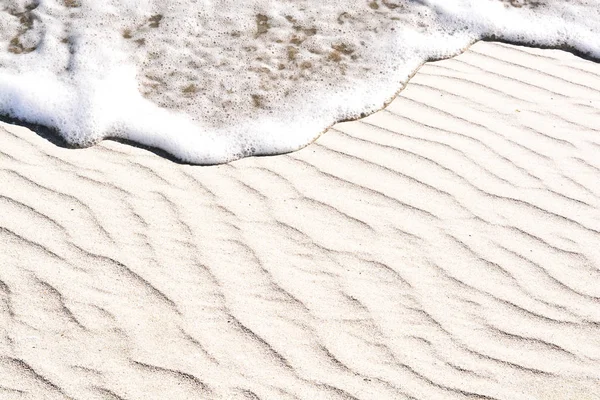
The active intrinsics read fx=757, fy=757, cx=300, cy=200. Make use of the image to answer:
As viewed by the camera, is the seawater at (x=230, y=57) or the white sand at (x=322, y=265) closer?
the white sand at (x=322, y=265)

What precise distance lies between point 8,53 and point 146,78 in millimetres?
802

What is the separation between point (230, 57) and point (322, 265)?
1724 millimetres

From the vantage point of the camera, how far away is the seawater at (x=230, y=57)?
3764mm

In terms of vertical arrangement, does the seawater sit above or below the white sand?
above

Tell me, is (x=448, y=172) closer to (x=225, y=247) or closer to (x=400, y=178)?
(x=400, y=178)

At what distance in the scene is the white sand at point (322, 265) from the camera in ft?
8.63

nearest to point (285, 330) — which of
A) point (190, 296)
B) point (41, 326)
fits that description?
point (190, 296)

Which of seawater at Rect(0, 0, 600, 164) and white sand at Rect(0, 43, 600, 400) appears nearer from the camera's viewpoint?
white sand at Rect(0, 43, 600, 400)

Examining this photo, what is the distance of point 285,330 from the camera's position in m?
2.78

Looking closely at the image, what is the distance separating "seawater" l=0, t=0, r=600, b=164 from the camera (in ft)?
12.3

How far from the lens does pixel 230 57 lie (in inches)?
169

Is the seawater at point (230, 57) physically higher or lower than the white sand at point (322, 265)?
higher

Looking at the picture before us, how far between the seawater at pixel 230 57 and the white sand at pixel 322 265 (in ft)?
0.62

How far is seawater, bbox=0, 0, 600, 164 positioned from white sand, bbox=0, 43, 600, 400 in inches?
7.4
